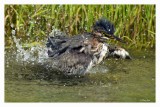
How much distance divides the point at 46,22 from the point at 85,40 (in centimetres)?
166

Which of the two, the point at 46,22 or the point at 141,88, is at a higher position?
the point at 46,22

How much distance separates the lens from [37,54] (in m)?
8.88

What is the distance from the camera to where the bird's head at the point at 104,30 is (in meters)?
7.79

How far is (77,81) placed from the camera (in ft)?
25.1

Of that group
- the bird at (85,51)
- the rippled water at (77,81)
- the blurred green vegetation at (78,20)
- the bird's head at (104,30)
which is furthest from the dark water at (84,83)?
the blurred green vegetation at (78,20)

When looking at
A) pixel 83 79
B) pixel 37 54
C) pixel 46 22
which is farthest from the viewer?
pixel 46 22

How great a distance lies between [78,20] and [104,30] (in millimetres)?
1402

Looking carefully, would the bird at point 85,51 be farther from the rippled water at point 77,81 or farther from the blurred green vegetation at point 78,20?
the blurred green vegetation at point 78,20

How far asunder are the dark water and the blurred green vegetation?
2.24ft

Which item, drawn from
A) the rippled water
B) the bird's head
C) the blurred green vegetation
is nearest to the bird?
the bird's head

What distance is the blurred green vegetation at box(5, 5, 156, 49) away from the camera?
30.0ft

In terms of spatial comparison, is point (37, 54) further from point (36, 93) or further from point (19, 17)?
point (36, 93)

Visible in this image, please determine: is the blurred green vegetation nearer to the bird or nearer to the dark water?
the dark water

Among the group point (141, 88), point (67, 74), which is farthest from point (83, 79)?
point (141, 88)
